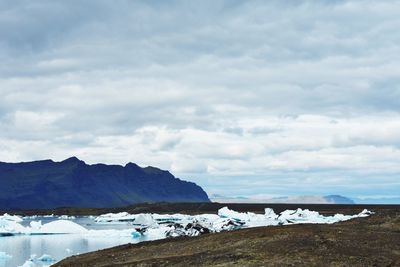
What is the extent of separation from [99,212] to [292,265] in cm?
15847

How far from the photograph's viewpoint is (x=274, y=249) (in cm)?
2294

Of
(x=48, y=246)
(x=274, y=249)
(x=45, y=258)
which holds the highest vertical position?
(x=274, y=249)

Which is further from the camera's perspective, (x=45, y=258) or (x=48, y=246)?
(x=48, y=246)

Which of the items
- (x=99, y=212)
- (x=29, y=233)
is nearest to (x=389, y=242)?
A: (x=29, y=233)

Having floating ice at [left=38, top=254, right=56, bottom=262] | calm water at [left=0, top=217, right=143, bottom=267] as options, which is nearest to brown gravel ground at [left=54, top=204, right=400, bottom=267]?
floating ice at [left=38, top=254, right=56, bottom=262]

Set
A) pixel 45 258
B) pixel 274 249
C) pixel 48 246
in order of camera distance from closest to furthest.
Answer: pixel 274 249, pixel 45 258, pixel 48 246

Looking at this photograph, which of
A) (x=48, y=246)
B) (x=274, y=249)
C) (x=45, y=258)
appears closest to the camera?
(x=274, y=249)

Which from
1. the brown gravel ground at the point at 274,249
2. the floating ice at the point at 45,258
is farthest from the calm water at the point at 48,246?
the brown gravel ground at the point at 274,249

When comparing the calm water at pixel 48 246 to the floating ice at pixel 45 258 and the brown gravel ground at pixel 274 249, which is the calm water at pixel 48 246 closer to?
the floating ice at pixel 45 258

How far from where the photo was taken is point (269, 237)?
83.7 feet

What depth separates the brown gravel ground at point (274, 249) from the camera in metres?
21.3

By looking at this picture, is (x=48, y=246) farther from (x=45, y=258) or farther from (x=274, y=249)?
(x=274, y=249)

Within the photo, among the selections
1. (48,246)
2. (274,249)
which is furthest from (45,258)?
(274,249)

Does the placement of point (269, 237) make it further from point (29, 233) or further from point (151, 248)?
point (29, 233)
